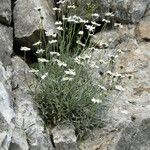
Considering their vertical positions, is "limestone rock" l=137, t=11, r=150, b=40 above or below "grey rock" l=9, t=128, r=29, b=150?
above

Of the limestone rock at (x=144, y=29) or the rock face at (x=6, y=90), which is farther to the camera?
the limestone rock at (x=144, y=29)

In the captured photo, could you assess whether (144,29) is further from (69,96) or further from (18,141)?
(18,141)

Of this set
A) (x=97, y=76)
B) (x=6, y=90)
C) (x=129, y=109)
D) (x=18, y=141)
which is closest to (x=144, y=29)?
(x=97, y=76)

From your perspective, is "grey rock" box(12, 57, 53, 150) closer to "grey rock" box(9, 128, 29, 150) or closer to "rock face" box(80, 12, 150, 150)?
"grey rock" box(9, 128, 29, 150)

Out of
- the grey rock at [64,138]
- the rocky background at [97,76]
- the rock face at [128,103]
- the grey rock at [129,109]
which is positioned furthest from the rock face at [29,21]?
the grey rock at [64,138]

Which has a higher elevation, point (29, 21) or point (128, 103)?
point (29, 21)

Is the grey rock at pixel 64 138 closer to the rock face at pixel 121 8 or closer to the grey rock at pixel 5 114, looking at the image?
the grey rock at pixel 5 114

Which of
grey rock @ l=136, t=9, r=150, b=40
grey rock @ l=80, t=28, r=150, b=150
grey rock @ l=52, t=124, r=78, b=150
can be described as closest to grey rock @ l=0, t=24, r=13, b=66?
grey rock @ l=52, t=124, r=78, b=150
